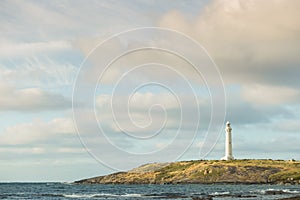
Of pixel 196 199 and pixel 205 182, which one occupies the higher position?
pixel 205 182

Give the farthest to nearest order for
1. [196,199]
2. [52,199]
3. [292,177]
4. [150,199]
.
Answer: [292,177] → [52,199] → [150,199] → [196,199]

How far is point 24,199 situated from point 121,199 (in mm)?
22783

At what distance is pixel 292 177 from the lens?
182250 millimetres

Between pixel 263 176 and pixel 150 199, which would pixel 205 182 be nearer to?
pixel 263 176

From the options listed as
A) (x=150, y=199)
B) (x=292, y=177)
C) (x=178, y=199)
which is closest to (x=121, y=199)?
(x=150, y=199)

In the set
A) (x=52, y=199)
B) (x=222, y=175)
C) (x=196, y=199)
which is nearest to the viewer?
(x=196, y=199)

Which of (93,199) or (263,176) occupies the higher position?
(263,176)

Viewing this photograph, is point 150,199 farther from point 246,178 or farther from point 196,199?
point 246,178

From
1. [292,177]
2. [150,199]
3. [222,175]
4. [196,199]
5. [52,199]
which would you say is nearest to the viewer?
[196,199]

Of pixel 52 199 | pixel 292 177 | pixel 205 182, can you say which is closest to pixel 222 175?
pixel 205 182

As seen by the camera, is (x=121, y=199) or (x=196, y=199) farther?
(x=121, y=199)

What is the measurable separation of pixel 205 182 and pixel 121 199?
355 feet

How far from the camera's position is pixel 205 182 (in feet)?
652

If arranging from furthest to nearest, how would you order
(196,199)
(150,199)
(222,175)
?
1. (222,175)
2. (150,199)
3. (196,199)
